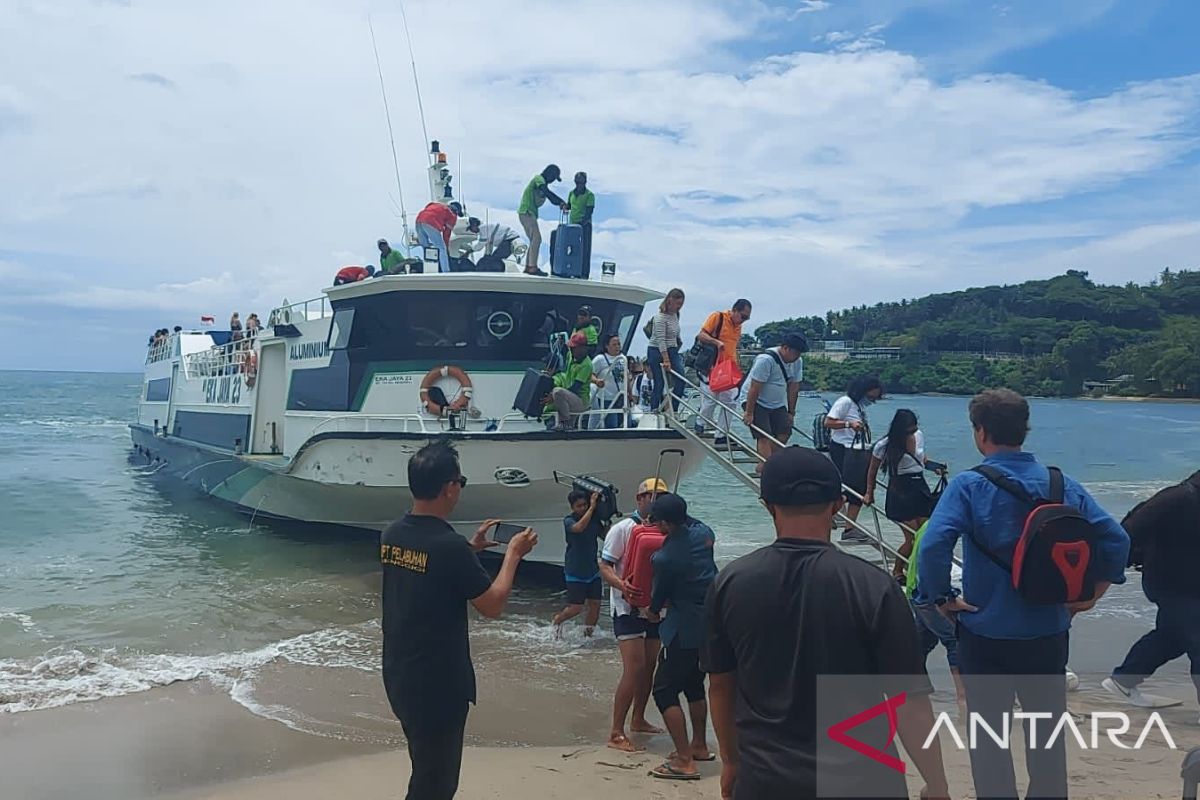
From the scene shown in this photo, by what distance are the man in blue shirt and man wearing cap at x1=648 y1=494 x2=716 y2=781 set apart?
1622 millimetres

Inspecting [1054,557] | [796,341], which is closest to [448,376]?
[796,341]

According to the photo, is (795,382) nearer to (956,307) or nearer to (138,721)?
(138,721)

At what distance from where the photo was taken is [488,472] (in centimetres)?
1050

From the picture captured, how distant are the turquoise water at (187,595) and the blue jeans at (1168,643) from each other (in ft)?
6.43

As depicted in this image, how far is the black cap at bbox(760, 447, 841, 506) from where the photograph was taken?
2.30 m

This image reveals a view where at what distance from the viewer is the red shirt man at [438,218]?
12.0 meters

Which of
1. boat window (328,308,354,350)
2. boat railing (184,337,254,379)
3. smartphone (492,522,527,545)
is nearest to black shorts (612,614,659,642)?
smartphone (492,522,527,545)

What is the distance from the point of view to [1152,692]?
20.9 ft

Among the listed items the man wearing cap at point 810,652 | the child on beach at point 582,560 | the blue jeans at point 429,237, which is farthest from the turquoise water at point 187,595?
the man wearing cap at point 810,652

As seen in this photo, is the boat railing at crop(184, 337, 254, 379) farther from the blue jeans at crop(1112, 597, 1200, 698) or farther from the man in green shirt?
the blue jeans at crop(1112, 597, 1200, 698)

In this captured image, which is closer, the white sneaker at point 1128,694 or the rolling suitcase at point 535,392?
the white sneaker at point 1128,694

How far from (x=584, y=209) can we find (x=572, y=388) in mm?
2583

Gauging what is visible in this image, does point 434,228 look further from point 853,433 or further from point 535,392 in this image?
point 853,433

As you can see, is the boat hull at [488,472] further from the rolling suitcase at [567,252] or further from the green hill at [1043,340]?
the green hill at [1043,340]
